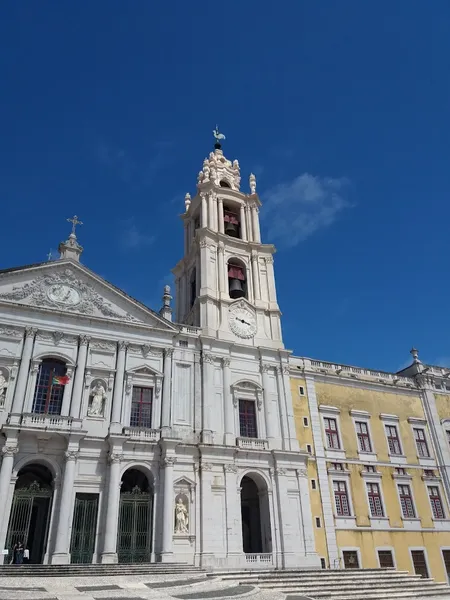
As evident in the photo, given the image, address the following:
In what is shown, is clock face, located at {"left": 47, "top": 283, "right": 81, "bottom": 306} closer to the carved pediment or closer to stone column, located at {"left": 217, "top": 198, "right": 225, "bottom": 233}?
the carved pediment

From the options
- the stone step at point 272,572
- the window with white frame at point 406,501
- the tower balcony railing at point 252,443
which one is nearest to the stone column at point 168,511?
the stone step at point 272,572

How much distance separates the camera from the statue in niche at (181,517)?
22750 mm

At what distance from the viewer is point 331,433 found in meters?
29.0

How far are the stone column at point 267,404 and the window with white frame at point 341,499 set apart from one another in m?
4.64

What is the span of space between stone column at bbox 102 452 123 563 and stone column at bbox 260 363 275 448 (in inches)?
319

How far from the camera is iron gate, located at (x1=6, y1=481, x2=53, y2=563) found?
67.8ft

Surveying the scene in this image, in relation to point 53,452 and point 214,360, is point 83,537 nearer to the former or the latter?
point 53,452

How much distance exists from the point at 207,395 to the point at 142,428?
3908 millimetres

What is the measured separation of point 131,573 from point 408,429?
65.7 ft

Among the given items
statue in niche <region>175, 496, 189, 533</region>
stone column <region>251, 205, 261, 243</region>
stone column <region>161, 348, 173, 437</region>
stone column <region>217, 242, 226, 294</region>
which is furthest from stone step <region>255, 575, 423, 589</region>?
stone column <region>251, 205, 261, 243</region>

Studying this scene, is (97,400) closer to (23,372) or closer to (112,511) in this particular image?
(23,372)

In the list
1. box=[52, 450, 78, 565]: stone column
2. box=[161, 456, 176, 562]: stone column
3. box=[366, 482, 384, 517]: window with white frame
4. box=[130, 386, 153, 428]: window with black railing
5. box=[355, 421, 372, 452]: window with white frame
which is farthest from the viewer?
box=[355, 421, 372, 452]: window with white frame

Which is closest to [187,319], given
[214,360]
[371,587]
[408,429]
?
[214,360]

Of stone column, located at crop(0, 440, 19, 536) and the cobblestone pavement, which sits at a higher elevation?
stone column, located at crop(0, 440, 19, 536)
